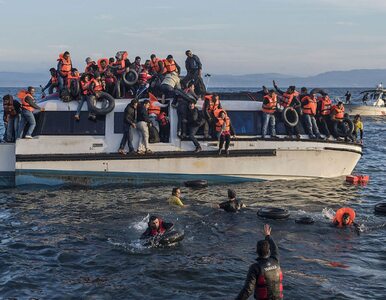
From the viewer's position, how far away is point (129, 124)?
742 inches

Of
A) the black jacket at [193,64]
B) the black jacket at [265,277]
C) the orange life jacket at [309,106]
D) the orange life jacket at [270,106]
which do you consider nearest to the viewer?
the black jacket at [265,277]

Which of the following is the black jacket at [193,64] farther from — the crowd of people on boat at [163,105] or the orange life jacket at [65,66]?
the orange life jacket at [65,66]

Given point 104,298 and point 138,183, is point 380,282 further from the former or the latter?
point 138,183

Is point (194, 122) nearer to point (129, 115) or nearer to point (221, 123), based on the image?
point (221, 123)

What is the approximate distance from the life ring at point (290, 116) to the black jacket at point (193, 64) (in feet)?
11.9

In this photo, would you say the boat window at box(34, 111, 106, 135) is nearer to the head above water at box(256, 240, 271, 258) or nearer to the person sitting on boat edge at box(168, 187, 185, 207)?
the person sitting on boat edge at box(168, 187, 185, 207)

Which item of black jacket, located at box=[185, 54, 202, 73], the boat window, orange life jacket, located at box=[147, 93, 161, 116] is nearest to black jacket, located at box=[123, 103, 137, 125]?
orange life jacket, located at box=[147, 93, 161, 116]

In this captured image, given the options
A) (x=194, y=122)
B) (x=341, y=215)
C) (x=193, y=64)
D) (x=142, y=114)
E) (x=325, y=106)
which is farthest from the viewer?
(x=193, y=64)

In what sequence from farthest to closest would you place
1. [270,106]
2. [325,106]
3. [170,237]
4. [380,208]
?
[325,106] < [270,106] < [380,208] < [170,237]

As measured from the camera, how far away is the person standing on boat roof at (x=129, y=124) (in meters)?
18.8

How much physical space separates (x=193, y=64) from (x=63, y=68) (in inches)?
184

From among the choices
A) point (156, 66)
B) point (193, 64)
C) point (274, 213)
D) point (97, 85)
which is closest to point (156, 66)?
point (156, 66)

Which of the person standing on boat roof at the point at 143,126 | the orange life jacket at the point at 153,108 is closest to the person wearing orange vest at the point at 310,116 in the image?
the orange life jacket at the point at 153,108

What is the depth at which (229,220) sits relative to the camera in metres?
15.7
